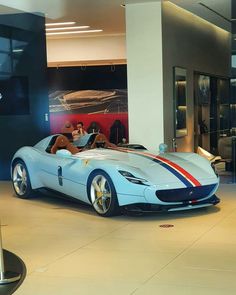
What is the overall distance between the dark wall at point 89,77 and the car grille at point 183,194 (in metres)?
9.65

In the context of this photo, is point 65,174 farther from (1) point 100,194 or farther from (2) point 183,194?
(2) point 183,194

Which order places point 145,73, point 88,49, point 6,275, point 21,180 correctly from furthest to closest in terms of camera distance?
point 88,49 < point 145,73 < point 21,180 < point 6,275

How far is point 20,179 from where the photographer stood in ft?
26.1

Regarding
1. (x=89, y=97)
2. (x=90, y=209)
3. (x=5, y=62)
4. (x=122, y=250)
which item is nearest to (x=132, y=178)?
(x=90, y=209)

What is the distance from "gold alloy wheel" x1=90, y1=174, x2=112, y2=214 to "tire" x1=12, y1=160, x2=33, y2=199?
1617mm

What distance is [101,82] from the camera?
1584 centimetres

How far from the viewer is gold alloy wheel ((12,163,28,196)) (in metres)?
7.84

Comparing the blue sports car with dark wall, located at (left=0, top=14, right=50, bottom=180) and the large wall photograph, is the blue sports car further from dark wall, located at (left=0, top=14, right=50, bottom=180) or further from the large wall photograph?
the large wall photograph

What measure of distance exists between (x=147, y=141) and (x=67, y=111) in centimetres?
762

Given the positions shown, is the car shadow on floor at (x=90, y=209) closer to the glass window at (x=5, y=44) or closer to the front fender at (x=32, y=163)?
the front fender at (x=32, y=163)

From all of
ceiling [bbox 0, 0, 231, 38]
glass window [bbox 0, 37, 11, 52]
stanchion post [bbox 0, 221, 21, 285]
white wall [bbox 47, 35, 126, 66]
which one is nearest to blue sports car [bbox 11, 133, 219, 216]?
stanchion post [bbox 0, 221, 21, 285]

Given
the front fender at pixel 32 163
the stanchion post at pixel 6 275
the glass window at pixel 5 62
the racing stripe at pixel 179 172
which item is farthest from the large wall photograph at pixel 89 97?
the stanchion post at pixel 6 275

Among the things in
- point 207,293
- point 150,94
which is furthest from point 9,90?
point 207,293

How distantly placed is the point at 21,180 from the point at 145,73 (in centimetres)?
291
